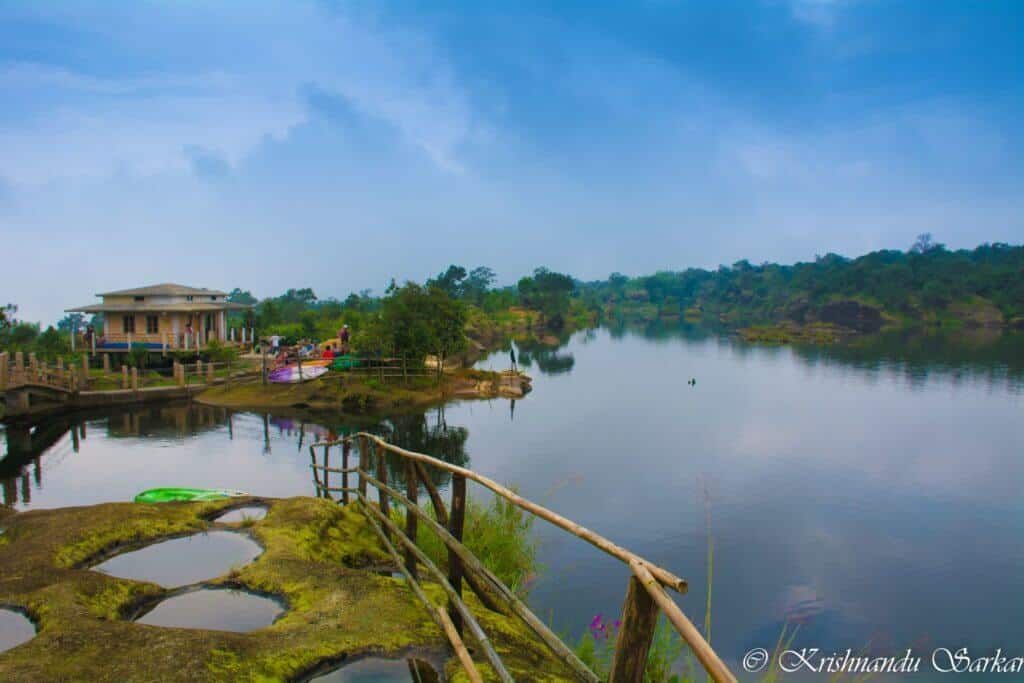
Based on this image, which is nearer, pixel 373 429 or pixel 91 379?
pixel 373 429

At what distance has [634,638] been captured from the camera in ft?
10.6

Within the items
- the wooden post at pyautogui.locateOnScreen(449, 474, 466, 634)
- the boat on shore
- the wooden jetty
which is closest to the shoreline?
the boat on shore

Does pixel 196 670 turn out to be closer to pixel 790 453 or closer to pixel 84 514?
pixel 84 514

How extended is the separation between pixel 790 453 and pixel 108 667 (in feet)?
73.5

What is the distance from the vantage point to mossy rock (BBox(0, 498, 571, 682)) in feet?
15.2

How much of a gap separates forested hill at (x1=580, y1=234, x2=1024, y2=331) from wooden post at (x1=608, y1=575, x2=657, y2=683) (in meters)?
103

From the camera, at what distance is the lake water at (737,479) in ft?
39.2

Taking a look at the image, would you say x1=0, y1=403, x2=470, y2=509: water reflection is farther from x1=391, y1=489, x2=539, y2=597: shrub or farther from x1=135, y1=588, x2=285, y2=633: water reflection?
x1=135, y1=588, x2=285, y2=633: water reflection

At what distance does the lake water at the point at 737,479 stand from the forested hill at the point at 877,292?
69861 millimetres

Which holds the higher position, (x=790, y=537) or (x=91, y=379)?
(x=91, y=379)

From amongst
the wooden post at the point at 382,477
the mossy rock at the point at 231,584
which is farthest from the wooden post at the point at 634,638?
the wooden post at the point at 382,477

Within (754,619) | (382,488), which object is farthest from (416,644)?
(754,619)

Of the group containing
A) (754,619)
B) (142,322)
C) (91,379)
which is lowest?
(754,619)

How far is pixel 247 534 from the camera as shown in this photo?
342 inches
